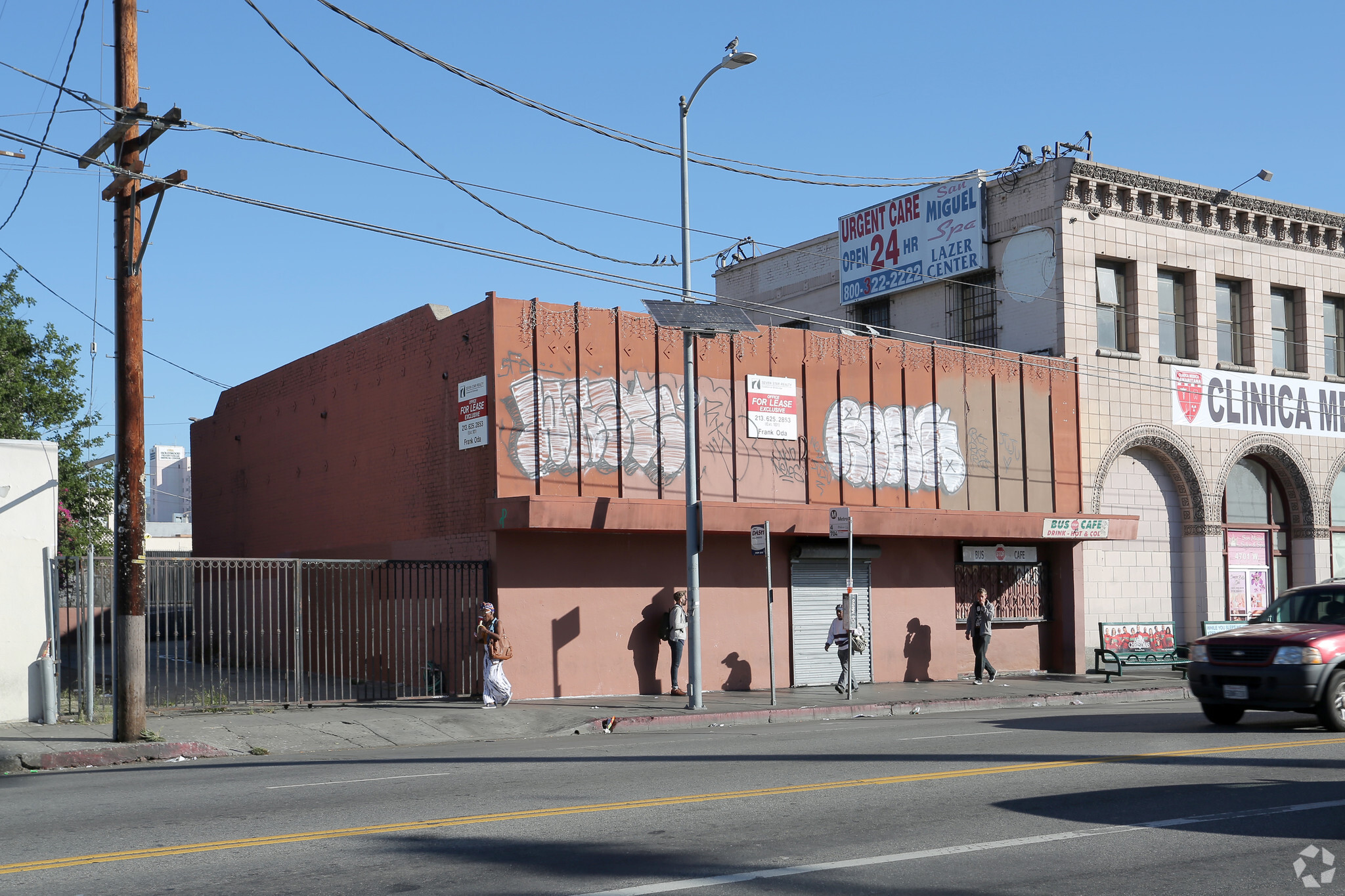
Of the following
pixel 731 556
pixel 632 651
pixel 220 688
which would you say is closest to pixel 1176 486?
pixel 731 556

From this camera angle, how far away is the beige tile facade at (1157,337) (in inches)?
1097

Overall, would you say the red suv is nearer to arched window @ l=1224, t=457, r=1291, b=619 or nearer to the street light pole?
the street light pole

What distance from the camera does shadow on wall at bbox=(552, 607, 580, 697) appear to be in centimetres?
2038

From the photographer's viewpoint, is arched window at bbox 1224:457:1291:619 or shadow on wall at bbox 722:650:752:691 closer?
shadow on wall at bbox 722:650:752:691

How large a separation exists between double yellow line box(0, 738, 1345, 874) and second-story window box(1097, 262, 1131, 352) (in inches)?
682

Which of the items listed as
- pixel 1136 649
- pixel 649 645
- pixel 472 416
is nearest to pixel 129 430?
pixel 472 416

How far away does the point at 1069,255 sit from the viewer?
1084 inches

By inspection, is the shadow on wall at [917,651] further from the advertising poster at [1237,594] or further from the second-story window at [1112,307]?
the advertising poster at [1237,594]

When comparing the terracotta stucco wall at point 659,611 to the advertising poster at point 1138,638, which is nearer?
the terracotta stucco wall at point 659,611

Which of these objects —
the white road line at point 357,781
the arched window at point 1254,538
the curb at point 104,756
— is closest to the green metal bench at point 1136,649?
the arched window at point 1254,538

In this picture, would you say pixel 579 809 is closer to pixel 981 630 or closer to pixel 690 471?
pixel 690 471

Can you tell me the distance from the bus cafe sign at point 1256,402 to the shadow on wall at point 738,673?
43.4 feet

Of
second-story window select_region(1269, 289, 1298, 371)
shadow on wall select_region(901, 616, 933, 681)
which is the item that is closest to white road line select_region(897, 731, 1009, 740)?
shadow on wall select_region(901, 616, 933, 681)

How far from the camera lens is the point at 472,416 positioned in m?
20.9
